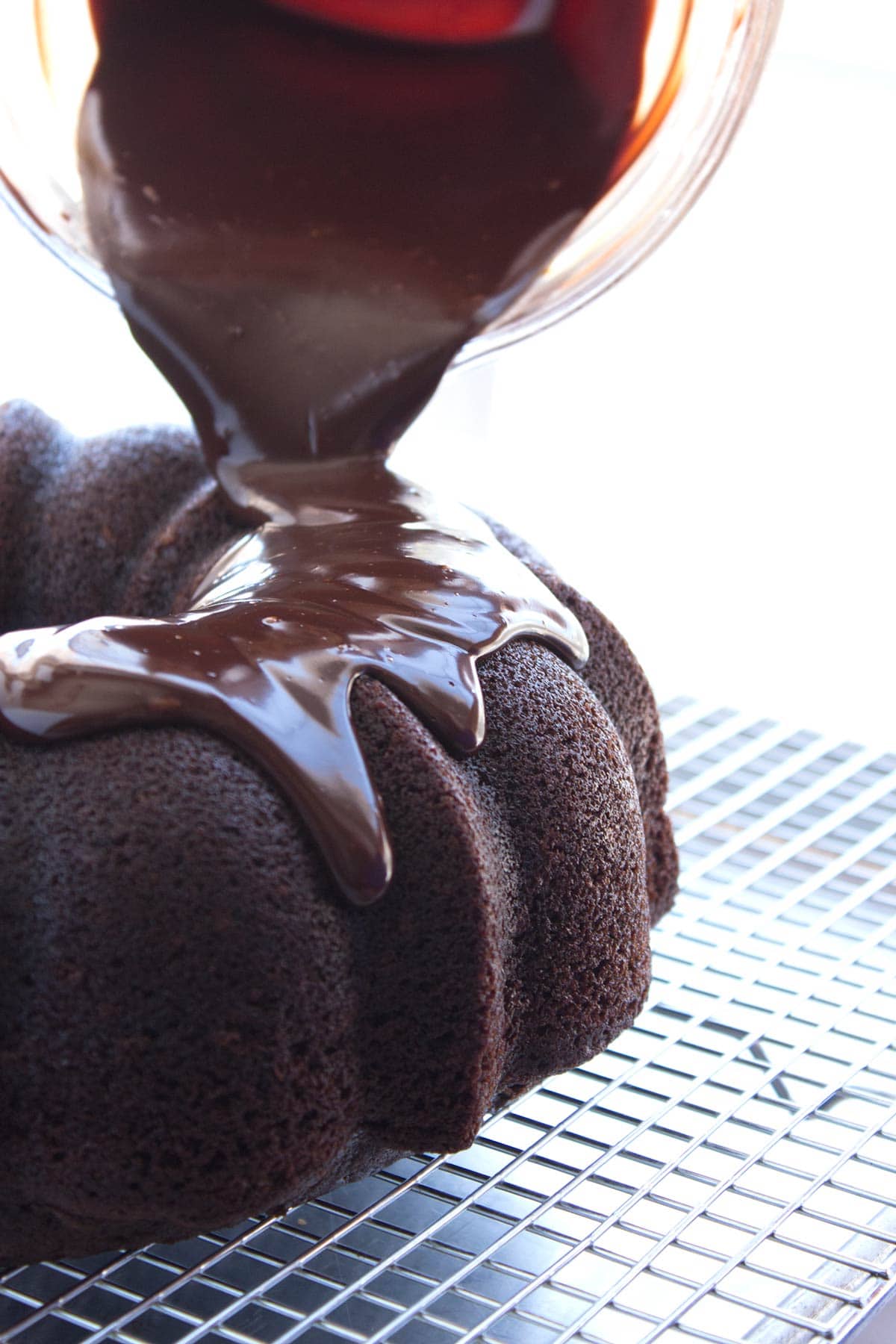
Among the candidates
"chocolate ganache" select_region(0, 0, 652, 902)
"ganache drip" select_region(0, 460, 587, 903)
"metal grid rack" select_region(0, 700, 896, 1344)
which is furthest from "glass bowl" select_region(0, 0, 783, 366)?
"metal grid rack" select_region(0, 700, 896, 1344)

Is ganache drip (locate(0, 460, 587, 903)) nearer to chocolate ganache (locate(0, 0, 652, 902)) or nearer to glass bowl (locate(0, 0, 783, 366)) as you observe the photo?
chocolate ganache (locate(0, 0, 652, 902))

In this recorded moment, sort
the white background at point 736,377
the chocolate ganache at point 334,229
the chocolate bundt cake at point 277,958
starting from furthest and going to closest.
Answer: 1. the white background at point 736,377
2. the chocolate ganache at point 334,229
3. the chocolate bundt cake at point 277,958

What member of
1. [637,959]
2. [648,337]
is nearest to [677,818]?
[637,959]

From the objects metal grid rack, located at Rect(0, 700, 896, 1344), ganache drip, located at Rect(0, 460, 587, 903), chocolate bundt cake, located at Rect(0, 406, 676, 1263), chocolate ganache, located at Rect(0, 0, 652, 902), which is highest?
chocolate ganache, located at Rect(0, 0, 652, 902)

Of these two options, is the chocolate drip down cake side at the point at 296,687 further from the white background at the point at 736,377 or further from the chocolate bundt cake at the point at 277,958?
the white background at the point at 736,377

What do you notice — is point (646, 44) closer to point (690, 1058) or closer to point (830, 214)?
point (690, 1058)

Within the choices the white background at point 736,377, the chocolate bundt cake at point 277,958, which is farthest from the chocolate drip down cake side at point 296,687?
the white background at point 736,377

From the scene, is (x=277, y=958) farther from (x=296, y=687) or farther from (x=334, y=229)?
(x=334, y=229)
